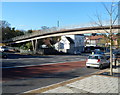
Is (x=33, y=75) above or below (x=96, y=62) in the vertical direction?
below

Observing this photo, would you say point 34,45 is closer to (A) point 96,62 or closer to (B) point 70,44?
(B) point 70,44

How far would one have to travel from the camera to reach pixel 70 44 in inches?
2512

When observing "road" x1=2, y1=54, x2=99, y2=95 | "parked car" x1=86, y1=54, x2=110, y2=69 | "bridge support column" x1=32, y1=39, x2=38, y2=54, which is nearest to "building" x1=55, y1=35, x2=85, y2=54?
"bridge support column" x1=32, y1=39, x2=38, y2=54

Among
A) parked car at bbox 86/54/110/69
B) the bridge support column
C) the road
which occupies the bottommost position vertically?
the road

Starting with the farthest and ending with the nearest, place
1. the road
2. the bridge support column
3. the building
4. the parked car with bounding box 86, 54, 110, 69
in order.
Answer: the building
the bridge support column
the parked car with bounding box 86, 54, 110, 69
the road

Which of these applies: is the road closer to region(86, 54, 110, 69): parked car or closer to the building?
region(86, 54, 110, 69): parked car

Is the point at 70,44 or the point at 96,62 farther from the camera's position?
the point at 70,44

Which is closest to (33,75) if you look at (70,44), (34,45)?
(34,45)

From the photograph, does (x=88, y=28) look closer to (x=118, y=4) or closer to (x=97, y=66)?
(x=97, y=66)

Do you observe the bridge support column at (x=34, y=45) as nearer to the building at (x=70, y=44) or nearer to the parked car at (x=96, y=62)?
the building at (x=70, y=44)

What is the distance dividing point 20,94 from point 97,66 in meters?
10.4

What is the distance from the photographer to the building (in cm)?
6132

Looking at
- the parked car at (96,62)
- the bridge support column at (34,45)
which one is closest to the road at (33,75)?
the parked car at (96,62)

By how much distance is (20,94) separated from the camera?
5.91 metres
